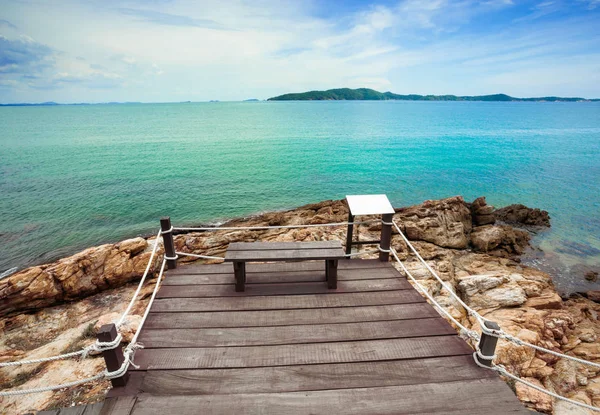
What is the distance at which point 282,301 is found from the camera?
16.2 feet

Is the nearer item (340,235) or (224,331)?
(224,331)

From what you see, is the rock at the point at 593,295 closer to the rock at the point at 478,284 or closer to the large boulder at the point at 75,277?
the rock at the point at 478,284

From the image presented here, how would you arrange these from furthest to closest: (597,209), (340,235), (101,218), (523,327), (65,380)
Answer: (597,209), (101,218), (340,235), (523,327), (65,380)

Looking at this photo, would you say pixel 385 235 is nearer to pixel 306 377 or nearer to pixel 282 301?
pixel 282 301

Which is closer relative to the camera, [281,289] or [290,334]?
[290,334]

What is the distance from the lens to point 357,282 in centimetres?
552

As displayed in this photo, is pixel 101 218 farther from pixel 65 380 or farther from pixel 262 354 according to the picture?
pixel 262 354

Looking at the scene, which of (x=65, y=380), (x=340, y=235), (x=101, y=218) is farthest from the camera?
(x=101, y=218)

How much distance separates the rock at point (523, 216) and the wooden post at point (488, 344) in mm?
16669

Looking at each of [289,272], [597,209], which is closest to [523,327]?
[289,272]

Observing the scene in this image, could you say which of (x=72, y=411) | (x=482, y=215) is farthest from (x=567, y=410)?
(x=482, y=215)

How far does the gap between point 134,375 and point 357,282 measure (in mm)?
3727

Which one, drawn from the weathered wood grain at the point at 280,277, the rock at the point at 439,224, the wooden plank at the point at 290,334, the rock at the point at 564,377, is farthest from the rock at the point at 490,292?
the wooden plank at the point at 290,334

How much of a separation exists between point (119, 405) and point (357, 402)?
8.44ft
